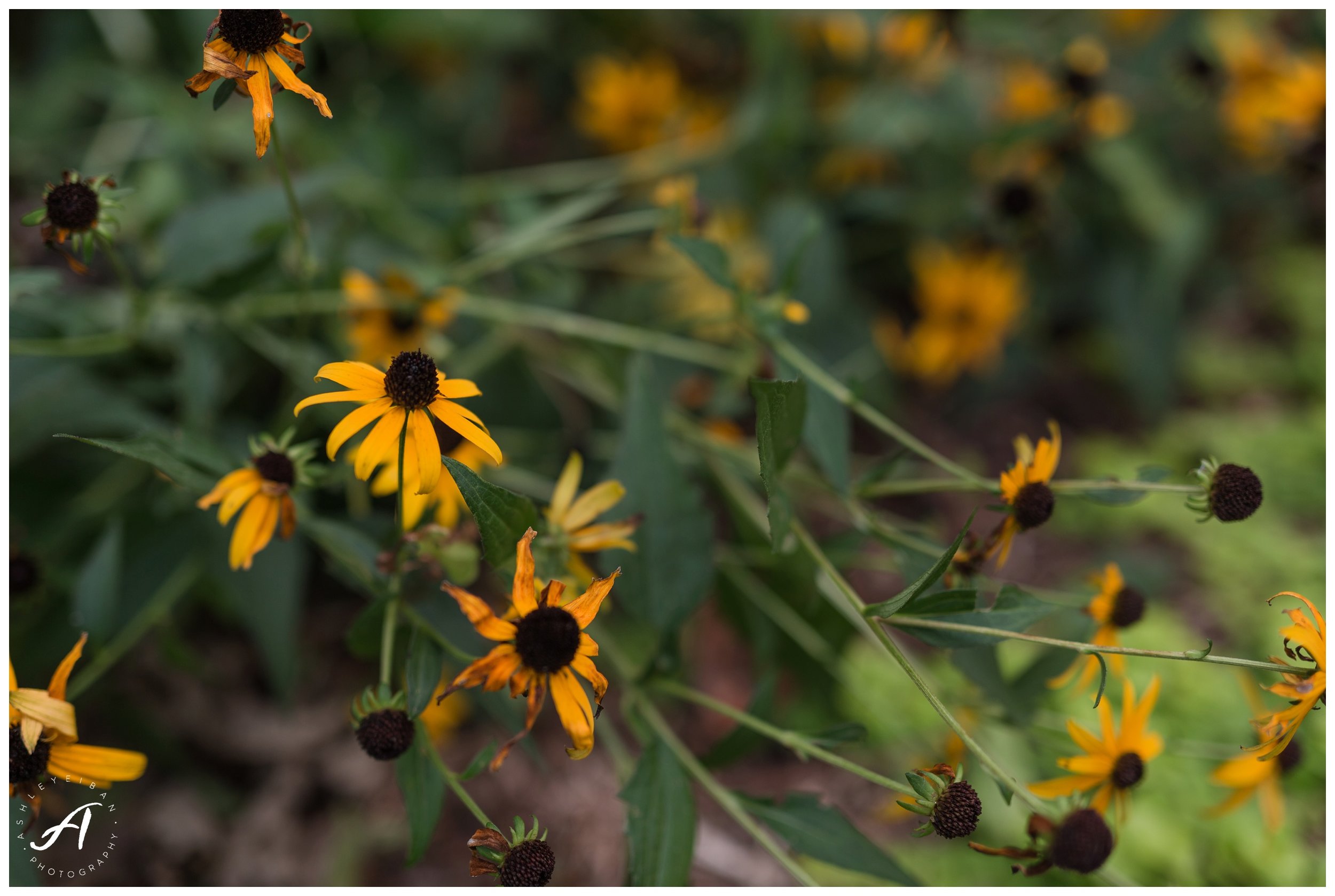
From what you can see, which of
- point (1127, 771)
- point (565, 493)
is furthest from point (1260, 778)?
point (565, 493)

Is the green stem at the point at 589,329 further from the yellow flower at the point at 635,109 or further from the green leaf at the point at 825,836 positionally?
the yellow flower at the point at 635,109

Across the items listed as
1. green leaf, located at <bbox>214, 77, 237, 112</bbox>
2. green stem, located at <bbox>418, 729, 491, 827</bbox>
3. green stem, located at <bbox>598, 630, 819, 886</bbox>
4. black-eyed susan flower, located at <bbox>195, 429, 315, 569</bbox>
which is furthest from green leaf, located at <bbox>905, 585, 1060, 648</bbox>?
green leaf, located at <bbox>214, 77, 237, 112</bbox>

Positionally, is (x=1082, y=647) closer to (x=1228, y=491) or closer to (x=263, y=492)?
(x=1228, y=491)

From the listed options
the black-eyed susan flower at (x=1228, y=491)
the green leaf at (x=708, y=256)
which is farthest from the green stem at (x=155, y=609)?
the black-eyed susan flower at (x=1228, y=491)

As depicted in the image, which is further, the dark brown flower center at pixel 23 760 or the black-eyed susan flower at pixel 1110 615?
the black-eyed susan flower at pixel 1110 615

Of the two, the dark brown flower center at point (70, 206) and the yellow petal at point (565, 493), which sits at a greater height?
the dark brown flower center at point (70, 206)

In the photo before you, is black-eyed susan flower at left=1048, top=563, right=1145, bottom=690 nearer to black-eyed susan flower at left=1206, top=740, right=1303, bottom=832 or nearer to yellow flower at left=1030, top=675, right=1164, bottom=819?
yellow flower at left=1030, top=675, right=1164, bottom=819
